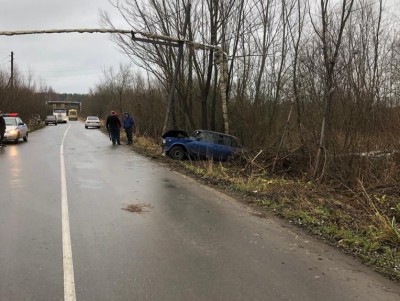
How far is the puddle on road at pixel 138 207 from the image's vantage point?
8.45m

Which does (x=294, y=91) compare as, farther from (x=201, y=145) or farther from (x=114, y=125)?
(x=114, y=125)

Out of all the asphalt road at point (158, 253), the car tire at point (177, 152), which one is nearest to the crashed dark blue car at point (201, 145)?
the car tire at point (177, 152)

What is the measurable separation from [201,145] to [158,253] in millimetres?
11899

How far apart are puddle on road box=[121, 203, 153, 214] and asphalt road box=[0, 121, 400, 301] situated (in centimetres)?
8

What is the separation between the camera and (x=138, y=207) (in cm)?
875

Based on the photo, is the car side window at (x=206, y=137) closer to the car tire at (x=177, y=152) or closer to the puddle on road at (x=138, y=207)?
the car tire at (x=177, y=152)

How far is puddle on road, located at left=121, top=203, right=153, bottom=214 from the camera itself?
845cm

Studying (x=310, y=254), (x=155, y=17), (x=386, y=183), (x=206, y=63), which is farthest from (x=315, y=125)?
(x=155, y=17)

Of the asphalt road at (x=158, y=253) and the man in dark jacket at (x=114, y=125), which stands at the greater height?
the man in dark jacket at (x=114, y=125)

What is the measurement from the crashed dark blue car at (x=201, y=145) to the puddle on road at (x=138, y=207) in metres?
8.52

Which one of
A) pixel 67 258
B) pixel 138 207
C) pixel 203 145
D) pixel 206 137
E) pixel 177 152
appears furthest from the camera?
pixel 177 152

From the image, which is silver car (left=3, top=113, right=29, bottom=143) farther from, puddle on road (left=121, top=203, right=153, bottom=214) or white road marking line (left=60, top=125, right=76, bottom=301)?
puddle on road (left=121, top=203, right=153, bottom=214)

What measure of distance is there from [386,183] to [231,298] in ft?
23.6

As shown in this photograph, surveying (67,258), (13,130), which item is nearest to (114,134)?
(13,130)
